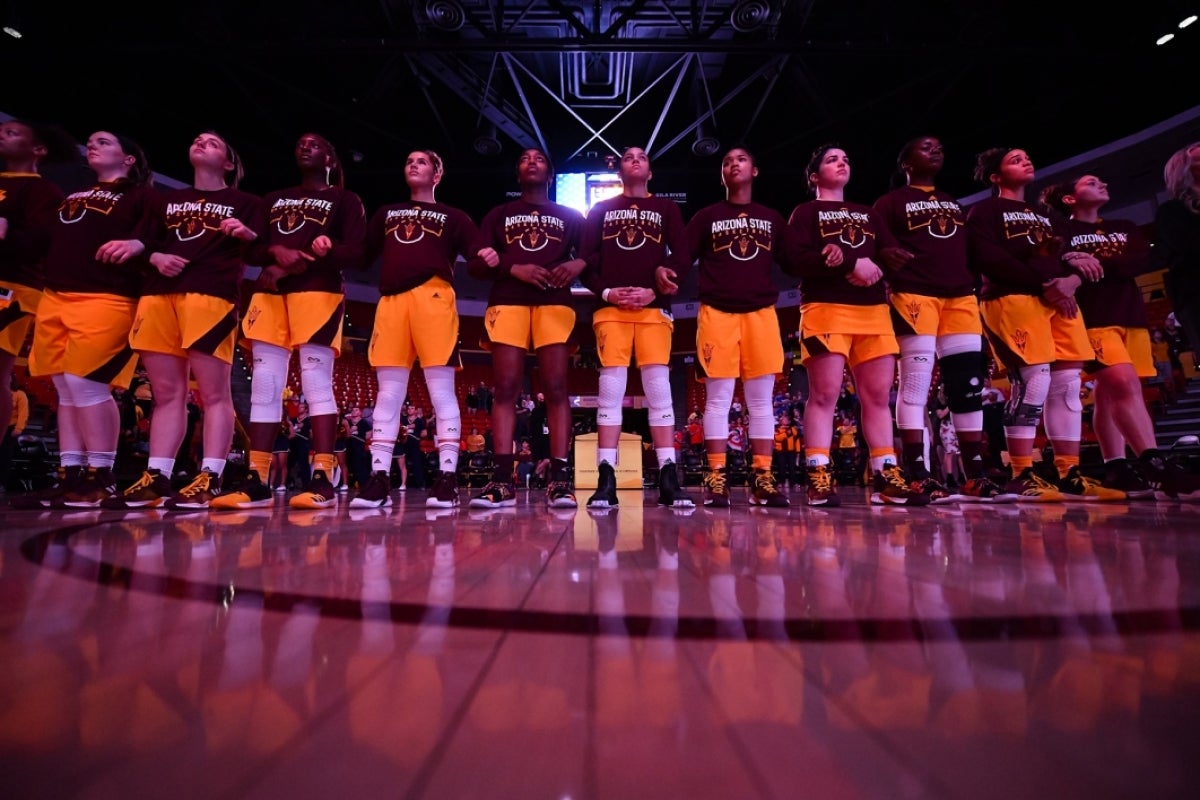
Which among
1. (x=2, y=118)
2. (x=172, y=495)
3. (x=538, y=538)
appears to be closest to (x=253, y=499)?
(x=172, y=495)

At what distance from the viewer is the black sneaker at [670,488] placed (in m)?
2.64

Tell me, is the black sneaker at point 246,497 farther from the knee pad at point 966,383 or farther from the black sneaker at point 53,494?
the knee pad at point 966,383

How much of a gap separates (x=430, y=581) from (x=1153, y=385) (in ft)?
33.4

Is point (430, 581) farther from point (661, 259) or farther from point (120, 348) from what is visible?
point (120, 348)

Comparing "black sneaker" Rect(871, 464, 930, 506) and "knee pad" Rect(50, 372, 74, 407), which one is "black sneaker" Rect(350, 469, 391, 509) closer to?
"knee pad" Rect(50, 372, 74, 407)

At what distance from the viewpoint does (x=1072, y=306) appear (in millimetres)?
2932

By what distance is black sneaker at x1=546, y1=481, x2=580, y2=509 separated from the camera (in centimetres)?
255

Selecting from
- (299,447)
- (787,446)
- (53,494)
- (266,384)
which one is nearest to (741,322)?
(266,384)

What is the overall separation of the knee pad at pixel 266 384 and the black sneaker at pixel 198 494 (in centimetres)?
31

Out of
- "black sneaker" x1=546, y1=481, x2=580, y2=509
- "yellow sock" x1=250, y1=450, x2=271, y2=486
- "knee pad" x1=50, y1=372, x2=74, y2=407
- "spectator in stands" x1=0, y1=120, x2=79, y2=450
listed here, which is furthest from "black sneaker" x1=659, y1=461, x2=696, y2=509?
"spectator in stands" x1=0, y1=120, x2=79, y2=450

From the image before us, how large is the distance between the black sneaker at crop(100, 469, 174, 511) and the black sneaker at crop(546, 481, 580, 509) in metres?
1.67

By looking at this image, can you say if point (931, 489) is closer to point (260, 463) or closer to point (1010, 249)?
point (1010, 249)

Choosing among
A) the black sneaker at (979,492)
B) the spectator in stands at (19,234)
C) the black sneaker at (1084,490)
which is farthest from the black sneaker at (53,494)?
the black sneaker at (1084,490)

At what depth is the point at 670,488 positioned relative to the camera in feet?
8.88
